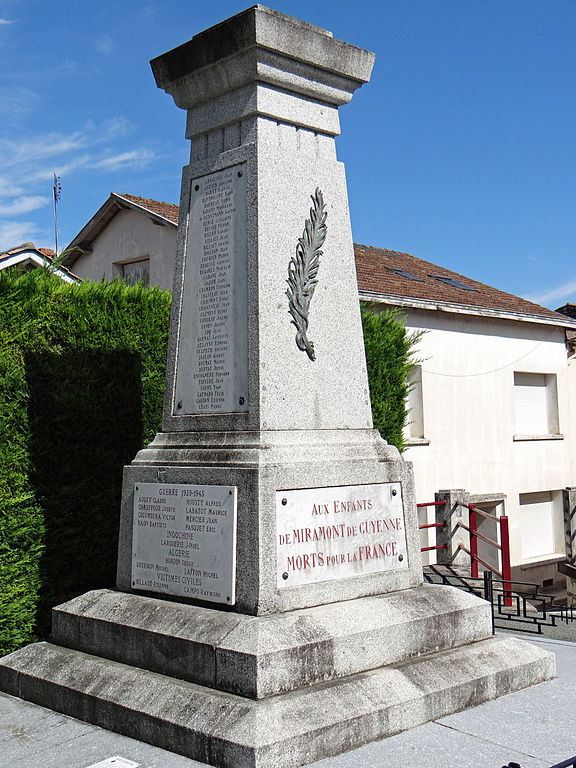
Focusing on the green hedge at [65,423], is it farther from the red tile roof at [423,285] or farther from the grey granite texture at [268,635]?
the red tile roof at [423,285]

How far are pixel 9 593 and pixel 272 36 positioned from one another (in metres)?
3.98

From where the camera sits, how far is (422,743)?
12.7 ft

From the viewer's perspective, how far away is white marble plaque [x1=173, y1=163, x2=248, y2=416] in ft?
15.6

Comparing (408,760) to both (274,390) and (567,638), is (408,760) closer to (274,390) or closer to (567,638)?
Result: (274,390)

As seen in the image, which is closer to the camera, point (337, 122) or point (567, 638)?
point (337, 122)

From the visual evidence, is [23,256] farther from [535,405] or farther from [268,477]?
[535,405]

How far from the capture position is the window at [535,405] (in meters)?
17.9

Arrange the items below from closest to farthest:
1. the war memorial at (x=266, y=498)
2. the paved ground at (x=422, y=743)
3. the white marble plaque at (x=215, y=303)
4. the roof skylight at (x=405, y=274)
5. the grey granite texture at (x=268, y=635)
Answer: the paved ground at (x=422, y=743), the grey granite texture at (x=268, y=635), the war memorial at (x=266, y=498), the white marble plaque at (x=215, y=303), the roof skylight at (x=405, y=274)

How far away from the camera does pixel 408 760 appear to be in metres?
3.67

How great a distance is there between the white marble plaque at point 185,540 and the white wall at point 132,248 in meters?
10.2

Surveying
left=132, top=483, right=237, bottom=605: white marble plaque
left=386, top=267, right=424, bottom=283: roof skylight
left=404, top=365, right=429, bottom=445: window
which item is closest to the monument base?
left=132, top=483, right=237, bottom=605: white marble plaque

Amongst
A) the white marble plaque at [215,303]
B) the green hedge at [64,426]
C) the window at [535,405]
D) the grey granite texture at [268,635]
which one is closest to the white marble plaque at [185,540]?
the grey granite texture at [268,635]

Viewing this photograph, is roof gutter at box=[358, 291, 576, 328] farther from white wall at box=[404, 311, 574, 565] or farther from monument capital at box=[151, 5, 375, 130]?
monument capital at box=[151, 5, 375, 130]

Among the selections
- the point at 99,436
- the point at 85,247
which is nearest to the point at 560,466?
the point at 85,247
